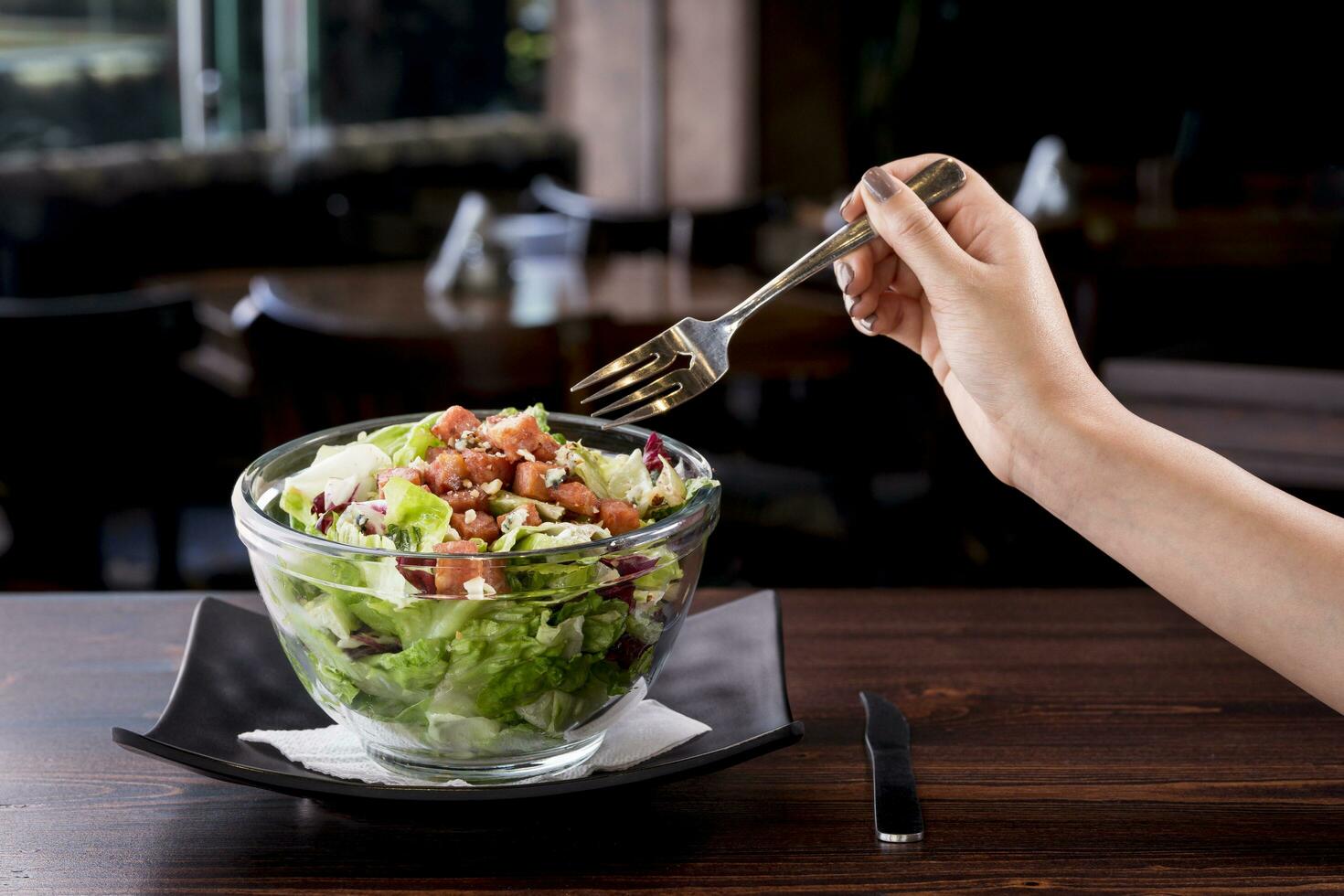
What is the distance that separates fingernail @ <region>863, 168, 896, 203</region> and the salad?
0.80 ft

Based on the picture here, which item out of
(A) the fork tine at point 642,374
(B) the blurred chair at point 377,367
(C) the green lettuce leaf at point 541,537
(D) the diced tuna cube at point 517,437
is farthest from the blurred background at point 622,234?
(C) the green lettuce leaf at point 541,537

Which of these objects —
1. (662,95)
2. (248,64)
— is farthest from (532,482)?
(662,95)

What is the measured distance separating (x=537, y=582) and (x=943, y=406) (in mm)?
1864

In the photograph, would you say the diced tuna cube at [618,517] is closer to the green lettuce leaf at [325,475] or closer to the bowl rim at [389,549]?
the bowl rim at [389,549]

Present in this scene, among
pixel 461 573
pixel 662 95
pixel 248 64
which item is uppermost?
pixel 248 64

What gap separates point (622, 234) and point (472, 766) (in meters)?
3.13

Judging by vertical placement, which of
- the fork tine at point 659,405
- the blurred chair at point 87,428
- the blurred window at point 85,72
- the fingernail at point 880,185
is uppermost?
the blurred window at point 85,72

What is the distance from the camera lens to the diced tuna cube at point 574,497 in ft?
2.93

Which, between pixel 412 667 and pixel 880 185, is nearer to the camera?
pixel 412 667

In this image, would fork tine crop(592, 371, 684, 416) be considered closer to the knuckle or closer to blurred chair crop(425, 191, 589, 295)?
the knuckle

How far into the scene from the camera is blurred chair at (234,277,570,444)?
6.70 feet

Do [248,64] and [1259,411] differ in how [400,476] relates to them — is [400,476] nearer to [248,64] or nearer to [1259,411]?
[1259,411]

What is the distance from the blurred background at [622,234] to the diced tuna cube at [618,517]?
1186mm

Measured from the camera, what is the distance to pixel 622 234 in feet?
12.7
